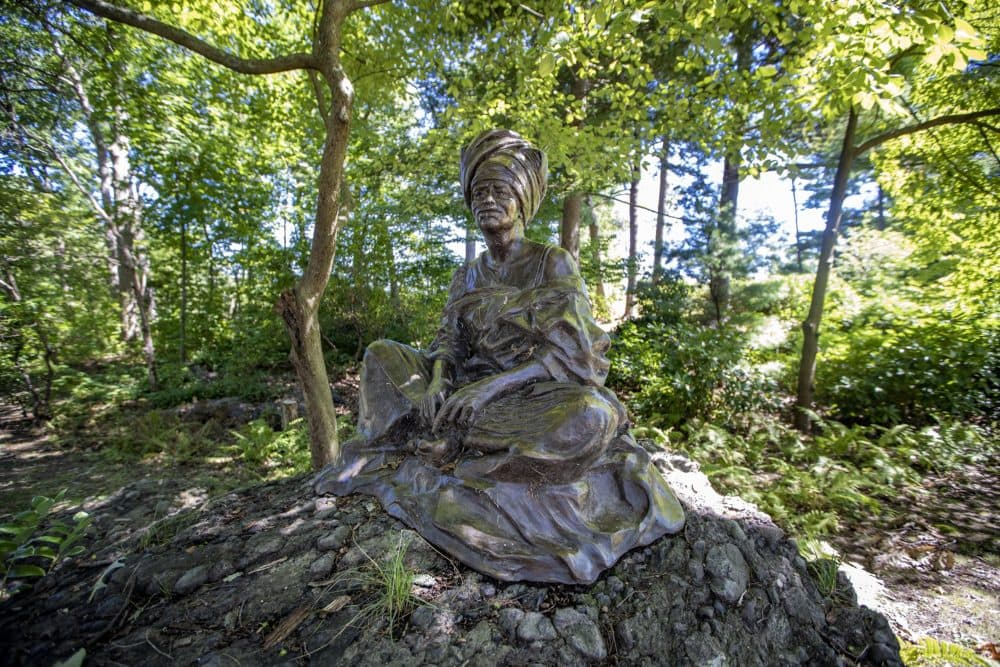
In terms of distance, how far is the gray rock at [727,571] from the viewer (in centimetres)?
202

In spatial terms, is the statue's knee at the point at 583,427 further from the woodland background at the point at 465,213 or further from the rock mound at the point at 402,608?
the woodland background at the point at 465,213

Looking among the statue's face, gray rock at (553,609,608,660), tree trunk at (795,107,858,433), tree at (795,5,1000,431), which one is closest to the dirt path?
tree trunk at (795,107,858,433)

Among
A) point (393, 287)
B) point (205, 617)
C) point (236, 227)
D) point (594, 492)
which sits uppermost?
point (236, 227)

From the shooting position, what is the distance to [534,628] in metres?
1.71

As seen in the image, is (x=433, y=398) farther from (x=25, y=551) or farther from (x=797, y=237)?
(x=797, y=237)

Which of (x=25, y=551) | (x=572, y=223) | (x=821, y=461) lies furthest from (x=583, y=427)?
(x=572, y=223)

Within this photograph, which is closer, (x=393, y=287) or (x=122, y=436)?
(x=122, y=436)

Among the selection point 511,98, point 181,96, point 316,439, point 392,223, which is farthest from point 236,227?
point 511,98

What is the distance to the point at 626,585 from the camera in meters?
1.98

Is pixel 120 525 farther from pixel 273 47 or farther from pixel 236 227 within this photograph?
pixel 273 47

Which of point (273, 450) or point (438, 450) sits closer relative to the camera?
point (438, 450)

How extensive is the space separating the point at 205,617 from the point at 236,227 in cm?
710

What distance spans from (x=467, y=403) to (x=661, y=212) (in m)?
7.67

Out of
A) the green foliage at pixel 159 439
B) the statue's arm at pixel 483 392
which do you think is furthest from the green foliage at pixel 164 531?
the green foliage at pixel 159 439
